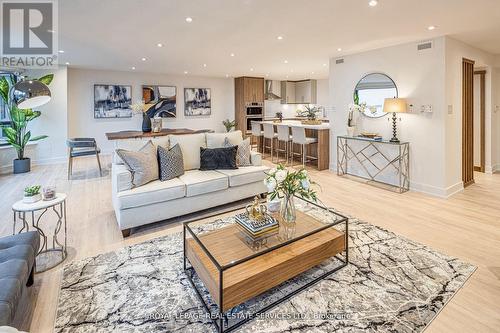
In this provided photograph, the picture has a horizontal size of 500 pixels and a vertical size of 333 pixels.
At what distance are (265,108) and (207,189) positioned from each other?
7964 mm

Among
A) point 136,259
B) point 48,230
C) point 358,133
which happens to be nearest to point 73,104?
point 48,230

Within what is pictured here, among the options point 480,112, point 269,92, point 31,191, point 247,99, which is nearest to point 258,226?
point 31,191

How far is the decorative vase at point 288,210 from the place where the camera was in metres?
2.44

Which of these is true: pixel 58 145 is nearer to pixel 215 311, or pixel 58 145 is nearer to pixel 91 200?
A: pixel 91 200

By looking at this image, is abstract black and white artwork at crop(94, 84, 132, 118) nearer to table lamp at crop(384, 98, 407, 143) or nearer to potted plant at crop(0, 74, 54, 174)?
potted plant at crop(0, 74, 54, 174)

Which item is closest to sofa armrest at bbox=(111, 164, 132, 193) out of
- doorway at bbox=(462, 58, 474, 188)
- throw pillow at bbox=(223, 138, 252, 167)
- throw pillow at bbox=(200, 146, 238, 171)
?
throw pillow at bbox=(200, 146, 238, 171)

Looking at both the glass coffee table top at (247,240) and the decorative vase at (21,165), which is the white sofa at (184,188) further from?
the decorative vase at (21,165)

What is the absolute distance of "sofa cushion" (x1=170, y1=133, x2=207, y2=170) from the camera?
Result: 4.14 m

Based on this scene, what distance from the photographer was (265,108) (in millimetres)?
11086

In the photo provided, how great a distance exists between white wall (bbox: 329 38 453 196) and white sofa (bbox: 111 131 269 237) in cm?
277

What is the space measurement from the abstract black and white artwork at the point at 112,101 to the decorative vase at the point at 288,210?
25.5ft

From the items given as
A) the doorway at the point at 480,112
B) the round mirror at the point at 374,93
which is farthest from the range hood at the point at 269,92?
the doorway at the point at 480,112

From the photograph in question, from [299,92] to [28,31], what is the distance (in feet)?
30.3

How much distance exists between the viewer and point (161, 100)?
9172 mm
